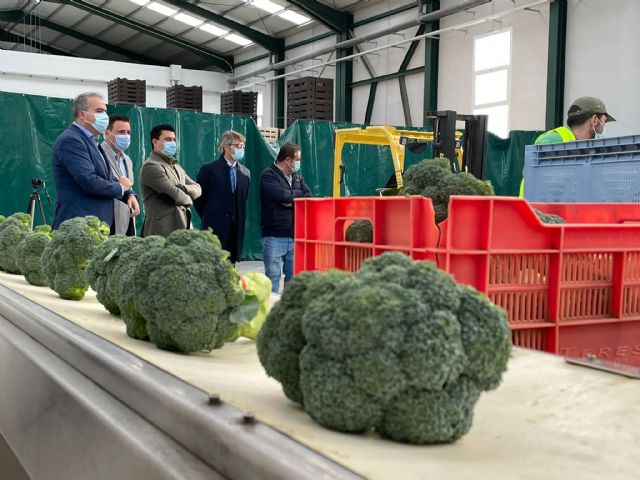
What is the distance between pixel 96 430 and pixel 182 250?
1.62 ft

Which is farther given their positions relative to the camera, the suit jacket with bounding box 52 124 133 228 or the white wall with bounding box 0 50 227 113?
the white wall with bounding box 0 50 227 113

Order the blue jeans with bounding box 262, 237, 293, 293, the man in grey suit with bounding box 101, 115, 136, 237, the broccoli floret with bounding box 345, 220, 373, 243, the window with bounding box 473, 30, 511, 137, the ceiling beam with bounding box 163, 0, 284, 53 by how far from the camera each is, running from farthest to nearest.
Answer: the ceiling beam with bounding box 163, 0, 284, 53 → the window with bounding box 473, 30, 511, 137 → the blue jeans with bounding box 262, 237, 293, 293 → the man in grey suit with bounding box 101, 115, 136, 237 → the broccoli floret with bounding box 345, 220, 373, 243

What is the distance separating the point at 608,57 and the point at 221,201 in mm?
7259

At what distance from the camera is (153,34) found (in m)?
19.3

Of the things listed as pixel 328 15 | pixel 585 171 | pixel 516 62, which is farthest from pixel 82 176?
pixel 328 15

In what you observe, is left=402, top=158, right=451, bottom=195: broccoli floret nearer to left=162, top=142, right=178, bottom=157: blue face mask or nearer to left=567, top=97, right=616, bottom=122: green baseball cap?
left=567, top=97, right=616, bottom=122: green baseball cap

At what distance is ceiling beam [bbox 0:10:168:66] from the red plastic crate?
20422 mm

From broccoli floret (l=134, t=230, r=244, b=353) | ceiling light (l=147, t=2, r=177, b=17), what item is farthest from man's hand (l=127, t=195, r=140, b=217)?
ceiling light (l=147, t=2, r=177, b=17)

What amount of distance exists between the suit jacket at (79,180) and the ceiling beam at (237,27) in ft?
47.5

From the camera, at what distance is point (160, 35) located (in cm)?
1942

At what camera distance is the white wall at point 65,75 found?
56.4 feet

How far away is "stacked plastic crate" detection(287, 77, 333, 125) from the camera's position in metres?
11.1

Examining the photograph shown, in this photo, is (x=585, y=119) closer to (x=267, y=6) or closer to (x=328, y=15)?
(x=328, y=15)

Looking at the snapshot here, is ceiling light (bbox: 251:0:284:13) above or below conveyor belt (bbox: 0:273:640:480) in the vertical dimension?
above
